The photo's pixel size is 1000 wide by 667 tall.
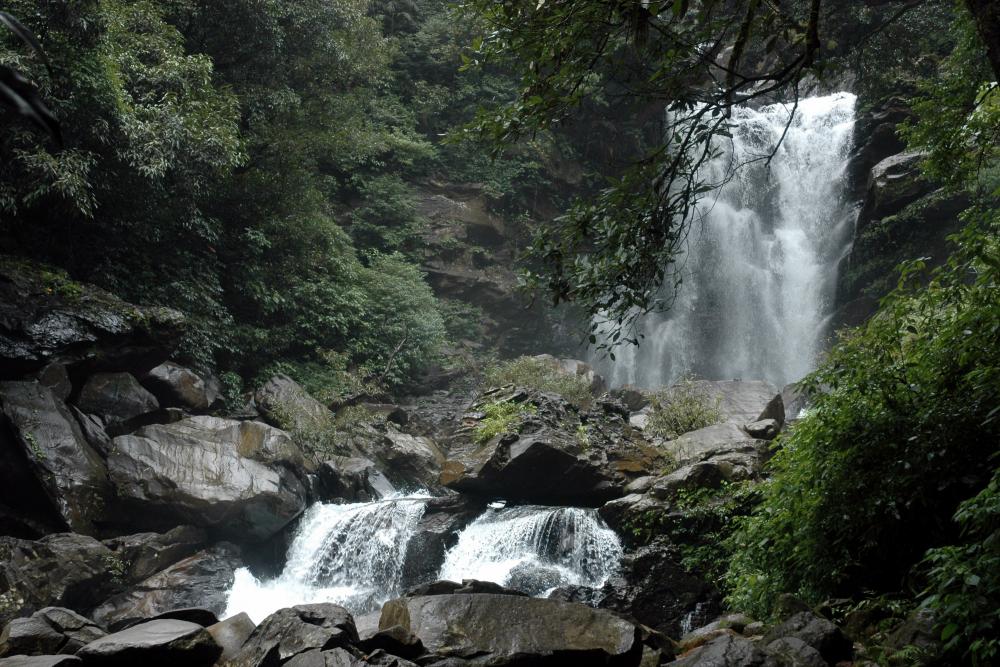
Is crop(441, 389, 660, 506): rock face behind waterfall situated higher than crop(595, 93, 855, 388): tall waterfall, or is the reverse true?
crop(595, 93, 855, 388): tall waterfall

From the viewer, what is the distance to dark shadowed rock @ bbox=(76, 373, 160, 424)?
10062 mm

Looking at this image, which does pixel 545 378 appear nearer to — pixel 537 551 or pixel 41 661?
pixel 537 551

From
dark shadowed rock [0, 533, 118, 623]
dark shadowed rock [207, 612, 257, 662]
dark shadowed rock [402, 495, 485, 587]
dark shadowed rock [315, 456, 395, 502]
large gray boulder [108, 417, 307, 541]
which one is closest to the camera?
dark shadowed rock [207, 612, 257, 662]

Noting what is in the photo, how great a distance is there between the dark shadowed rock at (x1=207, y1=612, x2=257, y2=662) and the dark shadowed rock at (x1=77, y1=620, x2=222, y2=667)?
10cm

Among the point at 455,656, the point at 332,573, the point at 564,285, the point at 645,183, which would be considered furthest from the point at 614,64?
the point at 332,573

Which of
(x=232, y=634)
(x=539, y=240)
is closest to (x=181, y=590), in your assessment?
(x=232, y=634)

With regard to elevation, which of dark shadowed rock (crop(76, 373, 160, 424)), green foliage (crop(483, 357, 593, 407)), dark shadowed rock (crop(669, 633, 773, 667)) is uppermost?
green foliage (crop(483, 357, 593, 407))

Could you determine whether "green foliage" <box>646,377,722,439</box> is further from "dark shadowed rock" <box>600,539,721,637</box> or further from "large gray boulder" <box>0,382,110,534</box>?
"large gray boulder" <box>0,382,110,534</box>

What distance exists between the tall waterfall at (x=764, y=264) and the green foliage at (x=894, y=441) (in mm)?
16833

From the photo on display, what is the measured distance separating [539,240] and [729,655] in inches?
115

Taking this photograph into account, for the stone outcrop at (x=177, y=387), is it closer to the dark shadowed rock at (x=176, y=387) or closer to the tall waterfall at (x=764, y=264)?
the dark shadowed rock at (x=176, y=387)

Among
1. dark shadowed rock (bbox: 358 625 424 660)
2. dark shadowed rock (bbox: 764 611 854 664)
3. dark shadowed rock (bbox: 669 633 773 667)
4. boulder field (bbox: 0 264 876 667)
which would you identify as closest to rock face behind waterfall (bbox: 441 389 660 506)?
boulder field (bbox: 0 264 876 667)

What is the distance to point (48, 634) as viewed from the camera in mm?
5328

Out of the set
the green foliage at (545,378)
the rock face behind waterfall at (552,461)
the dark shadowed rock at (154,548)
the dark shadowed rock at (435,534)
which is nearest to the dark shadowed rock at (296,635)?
the dark shadowed rock at (435,534)
